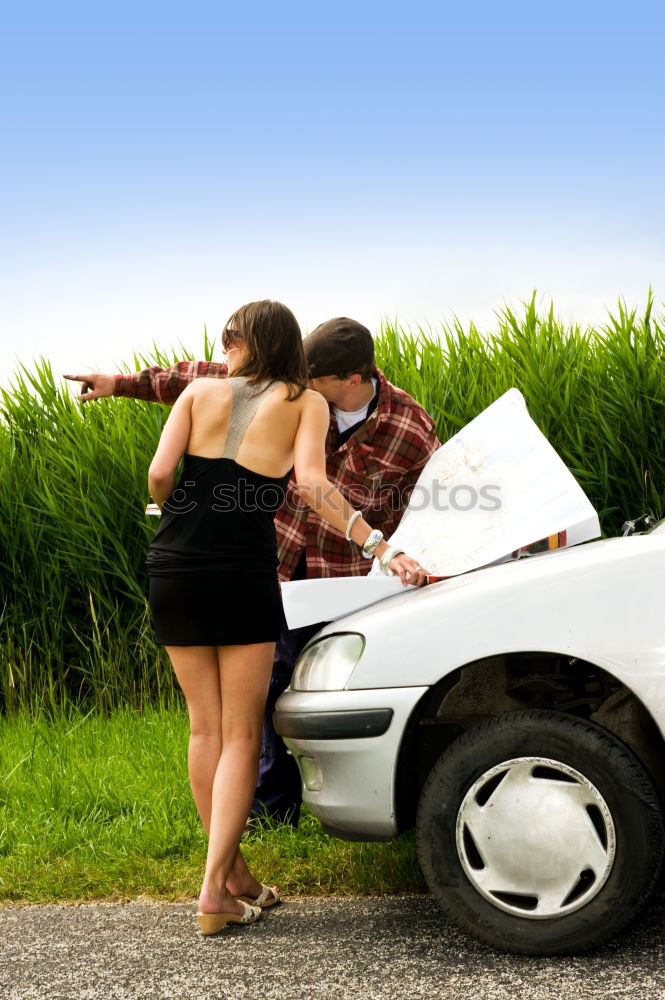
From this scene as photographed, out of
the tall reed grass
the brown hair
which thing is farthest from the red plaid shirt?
the tall reed grass

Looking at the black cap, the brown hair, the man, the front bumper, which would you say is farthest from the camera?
the man

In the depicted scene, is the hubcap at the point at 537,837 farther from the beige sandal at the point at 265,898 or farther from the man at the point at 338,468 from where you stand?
the man at the point at 338,468

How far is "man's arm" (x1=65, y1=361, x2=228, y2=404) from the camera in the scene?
425 centimetres

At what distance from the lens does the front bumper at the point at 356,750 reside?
9.75ft

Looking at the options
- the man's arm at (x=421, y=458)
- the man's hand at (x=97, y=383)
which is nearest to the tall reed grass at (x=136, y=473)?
the man's arm at (x=421, y=458)

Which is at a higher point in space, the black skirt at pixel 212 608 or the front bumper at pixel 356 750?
the black skirt at pixel 212 608

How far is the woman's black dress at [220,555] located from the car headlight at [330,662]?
0.20 m

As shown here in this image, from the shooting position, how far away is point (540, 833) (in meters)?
2.88

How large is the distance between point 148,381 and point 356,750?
1.92m

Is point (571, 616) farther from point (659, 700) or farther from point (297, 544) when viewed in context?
point (297, 544)

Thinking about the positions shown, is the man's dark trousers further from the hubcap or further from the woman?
the hubcap

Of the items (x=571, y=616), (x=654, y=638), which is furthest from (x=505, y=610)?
(x=654, y=638)

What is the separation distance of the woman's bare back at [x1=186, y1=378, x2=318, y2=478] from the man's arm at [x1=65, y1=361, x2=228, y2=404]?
2.88ft

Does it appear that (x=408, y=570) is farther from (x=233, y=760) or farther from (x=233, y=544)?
(x=233, y=760)
